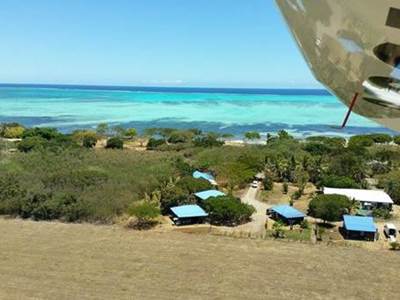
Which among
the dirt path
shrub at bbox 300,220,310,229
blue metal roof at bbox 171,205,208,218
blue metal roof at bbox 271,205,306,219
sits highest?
blue metal roof at bbox 271,205,306,219

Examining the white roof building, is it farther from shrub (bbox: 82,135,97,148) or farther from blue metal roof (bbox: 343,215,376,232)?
shrub (bbox: 82,135,97,148)

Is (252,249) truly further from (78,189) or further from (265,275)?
(78,189)

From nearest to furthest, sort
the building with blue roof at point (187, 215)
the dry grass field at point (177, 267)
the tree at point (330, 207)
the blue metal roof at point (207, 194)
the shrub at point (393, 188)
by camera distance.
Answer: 1. the dry grass field at point (177, 267)
2. the building with blue roof at point (187, 215)
3. the tree at point (330, 207)
4. the blue metal roof at point (207, 194)
5. the shrub at point (393, 188)

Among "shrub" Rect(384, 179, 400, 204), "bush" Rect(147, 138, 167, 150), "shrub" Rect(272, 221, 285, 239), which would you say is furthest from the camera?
"bush" Rect(147, 138, 167, 150)

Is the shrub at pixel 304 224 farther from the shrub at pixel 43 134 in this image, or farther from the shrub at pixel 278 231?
the shrub at pixel 43 134

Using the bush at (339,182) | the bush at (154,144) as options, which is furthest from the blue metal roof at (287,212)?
the bush at (154,144)

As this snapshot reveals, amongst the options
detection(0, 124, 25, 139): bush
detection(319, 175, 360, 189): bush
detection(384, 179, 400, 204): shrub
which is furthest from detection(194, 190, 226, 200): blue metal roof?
detection(0, 124, 25, 139): bush
